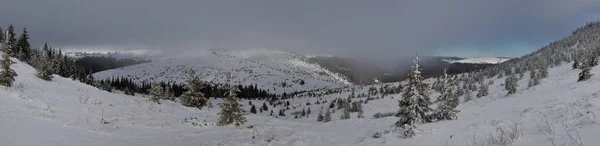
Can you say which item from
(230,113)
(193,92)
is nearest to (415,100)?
(230,113)

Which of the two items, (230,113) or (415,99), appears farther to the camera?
(230,113)

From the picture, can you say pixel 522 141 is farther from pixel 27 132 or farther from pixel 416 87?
pixel 27 132

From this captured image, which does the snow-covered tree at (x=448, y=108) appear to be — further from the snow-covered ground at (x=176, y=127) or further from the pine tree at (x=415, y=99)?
the snow-covered ground at (x=176, y=127)

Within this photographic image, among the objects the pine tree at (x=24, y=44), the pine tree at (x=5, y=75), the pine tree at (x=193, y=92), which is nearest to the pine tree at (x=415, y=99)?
the pine tree at (x=5, y=75)

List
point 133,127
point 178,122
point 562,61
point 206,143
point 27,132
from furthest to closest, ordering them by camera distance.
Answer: point 562,61
point 178,122
point 133,127
point 206,143
point 27,132

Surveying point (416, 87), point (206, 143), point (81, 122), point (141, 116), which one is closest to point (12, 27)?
point (141, 116)

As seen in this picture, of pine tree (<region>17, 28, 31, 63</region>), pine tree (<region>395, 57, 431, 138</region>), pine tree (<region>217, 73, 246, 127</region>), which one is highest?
pine tree (<region>17, 28, 31, 63</region>)

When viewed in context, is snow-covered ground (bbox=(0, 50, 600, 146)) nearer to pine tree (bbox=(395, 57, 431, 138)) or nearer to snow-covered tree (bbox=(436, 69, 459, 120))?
pine tree (bbox=(395, 57, 431, 138))

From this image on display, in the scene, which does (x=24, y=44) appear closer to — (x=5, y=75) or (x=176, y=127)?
(x=5, y=75)

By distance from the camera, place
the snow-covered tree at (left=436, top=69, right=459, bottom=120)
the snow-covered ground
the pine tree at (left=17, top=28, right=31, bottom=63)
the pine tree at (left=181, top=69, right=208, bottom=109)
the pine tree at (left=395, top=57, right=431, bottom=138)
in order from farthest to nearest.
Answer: the pine tree at (left=17, top=28, right=31, bottom=63), the pine tree at (left=181, top=69, right=208, bottom=109), the snow-covered tree at (left=436, top=69, right=459, bottom=120), the pine tree at (left=395, top=57, right=431, bottom=138), the snow-covered ground

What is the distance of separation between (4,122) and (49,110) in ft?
20.8

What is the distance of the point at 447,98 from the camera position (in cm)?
2814

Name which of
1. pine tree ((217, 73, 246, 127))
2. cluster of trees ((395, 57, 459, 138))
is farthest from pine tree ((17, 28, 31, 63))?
cluster of trees ((395, 57, 459, 138))

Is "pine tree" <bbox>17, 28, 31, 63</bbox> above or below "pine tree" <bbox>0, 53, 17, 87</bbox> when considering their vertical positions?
above
